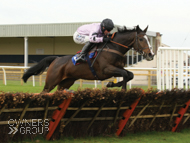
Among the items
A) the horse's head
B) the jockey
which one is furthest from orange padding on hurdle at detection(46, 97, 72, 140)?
the horse's head

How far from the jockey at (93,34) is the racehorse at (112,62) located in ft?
0.46

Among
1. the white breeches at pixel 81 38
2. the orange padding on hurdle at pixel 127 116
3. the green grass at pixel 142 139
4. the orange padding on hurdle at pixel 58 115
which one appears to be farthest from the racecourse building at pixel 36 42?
the orange padding on hurdle at pixel 58 115

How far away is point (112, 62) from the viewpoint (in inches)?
185

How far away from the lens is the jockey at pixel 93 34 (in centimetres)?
A: 475

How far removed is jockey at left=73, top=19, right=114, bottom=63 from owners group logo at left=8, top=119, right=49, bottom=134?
192cm

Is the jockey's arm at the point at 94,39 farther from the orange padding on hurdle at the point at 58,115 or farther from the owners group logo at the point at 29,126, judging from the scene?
the owners group logo at the point at 29,126

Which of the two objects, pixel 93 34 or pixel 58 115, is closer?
pixel 58 115

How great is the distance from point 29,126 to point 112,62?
81.0 inches

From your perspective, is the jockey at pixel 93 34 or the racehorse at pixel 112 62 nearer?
the racehorse at pixel 112 62

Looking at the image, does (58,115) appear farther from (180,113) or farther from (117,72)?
(180,113)

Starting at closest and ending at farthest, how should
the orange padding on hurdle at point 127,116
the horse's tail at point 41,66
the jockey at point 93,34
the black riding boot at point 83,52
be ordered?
the orange padding on hurdle at point 127,116
the jockey at point 93,34
the black riding boot at point 83,52
the horse's tail at point 41,66

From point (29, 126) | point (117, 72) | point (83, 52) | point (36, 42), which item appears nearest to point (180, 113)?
point (117, 72)

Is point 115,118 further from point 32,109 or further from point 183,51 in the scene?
point 183,51

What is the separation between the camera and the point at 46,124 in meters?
3.18
